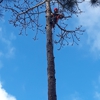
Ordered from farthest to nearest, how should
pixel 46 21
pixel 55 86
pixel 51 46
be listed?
pixel 46 21
pixel 51 46
pixel 55 86

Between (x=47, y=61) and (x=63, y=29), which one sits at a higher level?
(x=63, y=29)

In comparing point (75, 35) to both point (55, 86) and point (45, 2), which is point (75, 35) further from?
point (55, 86)

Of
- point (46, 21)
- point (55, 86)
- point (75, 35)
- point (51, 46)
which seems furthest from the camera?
point (75, 35)

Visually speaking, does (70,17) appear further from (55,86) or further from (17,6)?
(55,86)

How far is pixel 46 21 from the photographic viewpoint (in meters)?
6.03

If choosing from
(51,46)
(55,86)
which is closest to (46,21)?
(51,46)

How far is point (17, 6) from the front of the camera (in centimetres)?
638

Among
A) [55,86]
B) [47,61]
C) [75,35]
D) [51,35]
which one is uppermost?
[75,35]

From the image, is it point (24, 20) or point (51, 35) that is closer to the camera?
point (51, 35)

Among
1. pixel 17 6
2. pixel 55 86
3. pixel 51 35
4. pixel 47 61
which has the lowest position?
pixel 55 86

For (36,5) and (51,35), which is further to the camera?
(36,5)

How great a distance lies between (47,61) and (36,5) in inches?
57.6

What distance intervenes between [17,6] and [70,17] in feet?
3.56

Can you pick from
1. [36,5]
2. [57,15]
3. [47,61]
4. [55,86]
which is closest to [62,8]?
[57,15]
